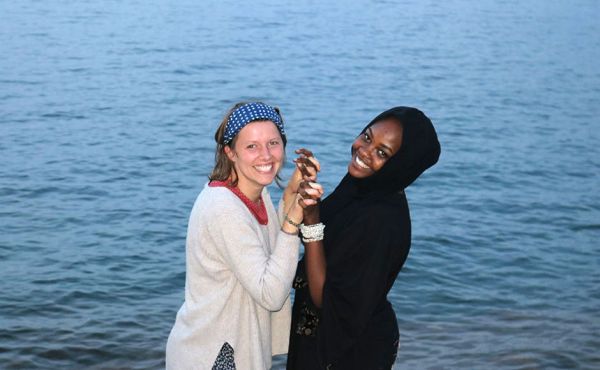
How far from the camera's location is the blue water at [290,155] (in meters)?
9.91

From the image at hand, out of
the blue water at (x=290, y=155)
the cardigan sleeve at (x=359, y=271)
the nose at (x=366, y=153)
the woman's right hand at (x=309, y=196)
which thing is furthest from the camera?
the blue water at (x=290, y=155)

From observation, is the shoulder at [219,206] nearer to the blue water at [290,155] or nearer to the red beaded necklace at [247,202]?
the red beaded necklace at [247,202]

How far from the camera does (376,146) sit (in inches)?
171

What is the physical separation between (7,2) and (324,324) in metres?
30.3

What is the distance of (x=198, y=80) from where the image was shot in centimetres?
2253

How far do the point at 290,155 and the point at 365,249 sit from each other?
13.1 metres

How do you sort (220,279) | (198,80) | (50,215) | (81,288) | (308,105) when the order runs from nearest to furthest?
(220,279) → (81,288) → (50,215) → (308,105) → (198,80)

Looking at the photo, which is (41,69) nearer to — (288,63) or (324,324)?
(288,63)

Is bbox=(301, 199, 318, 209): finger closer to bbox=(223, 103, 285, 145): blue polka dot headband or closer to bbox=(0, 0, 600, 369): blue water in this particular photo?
bbox=(223, 103, 285, 145): blue polka dot headband

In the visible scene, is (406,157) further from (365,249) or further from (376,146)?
(365,249)

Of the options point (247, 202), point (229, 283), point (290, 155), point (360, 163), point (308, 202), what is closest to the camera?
point (308, 202)

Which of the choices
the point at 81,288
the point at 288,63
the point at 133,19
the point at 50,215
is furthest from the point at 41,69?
the point at 81,288

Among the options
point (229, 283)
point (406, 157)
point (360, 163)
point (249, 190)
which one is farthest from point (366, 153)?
point (229, 283)

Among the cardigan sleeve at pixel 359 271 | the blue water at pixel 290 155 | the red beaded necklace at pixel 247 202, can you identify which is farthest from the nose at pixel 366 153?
the blue water at pixel 290 155
